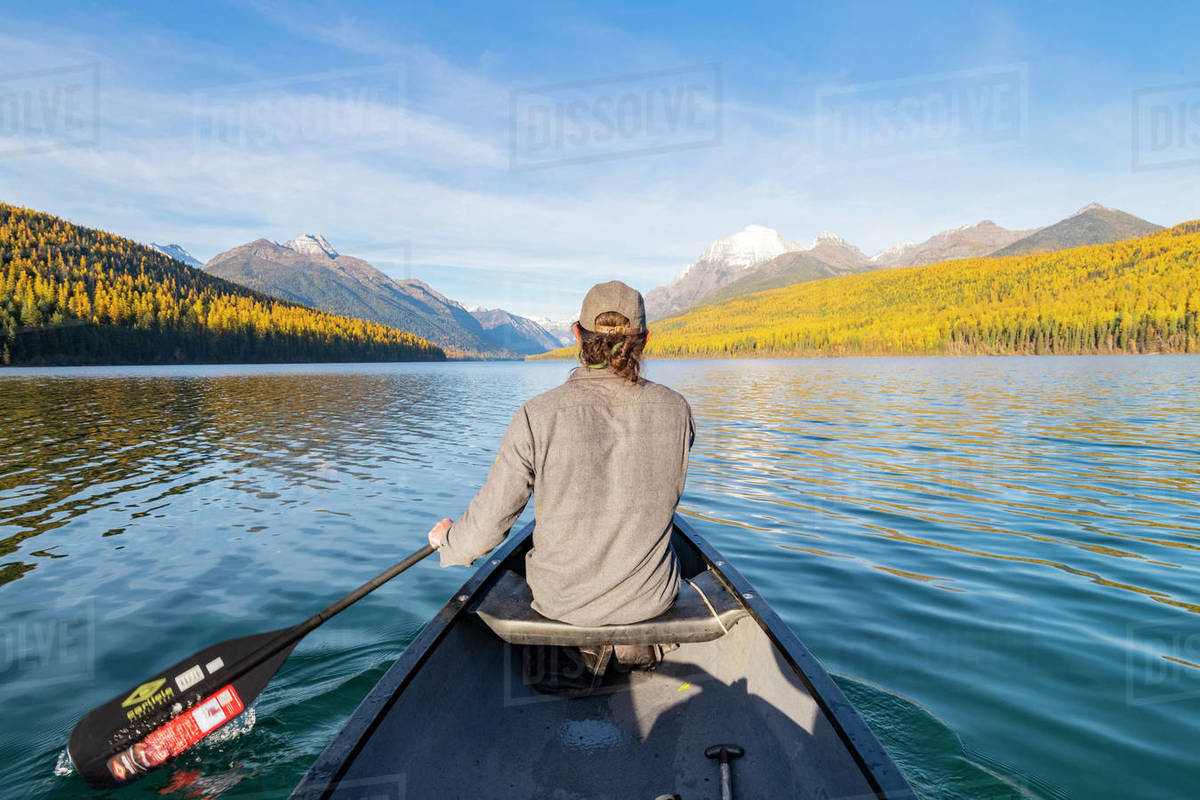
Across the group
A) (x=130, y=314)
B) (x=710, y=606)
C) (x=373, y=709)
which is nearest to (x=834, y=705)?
(x=710, y=606)

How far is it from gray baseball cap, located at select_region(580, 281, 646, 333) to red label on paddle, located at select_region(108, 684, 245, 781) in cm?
338

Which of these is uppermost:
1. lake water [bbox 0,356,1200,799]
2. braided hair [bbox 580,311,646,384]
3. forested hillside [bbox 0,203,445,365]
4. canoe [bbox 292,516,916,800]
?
forested hillside [bbox 0,203,445,365]

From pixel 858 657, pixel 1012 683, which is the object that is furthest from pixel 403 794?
pixel 1012 683

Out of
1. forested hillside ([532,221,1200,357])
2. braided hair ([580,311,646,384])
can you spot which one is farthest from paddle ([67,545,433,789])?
forested hillside ([532,221,1200,357])

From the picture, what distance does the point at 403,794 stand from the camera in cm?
284

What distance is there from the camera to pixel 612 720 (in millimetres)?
3922

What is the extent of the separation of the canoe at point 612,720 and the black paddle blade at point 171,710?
1333 mm

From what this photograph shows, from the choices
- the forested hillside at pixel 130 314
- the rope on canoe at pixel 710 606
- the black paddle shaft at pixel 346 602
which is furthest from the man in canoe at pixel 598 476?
the forested hillside at pixel 130 314

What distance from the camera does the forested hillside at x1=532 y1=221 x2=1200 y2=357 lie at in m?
99.4

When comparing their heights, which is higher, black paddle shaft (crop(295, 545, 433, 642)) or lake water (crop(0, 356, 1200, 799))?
black paddle shaft (crop(295, 545, 433, 642))

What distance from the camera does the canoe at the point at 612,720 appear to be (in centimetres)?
278

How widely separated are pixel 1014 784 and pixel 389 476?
13.5 meters

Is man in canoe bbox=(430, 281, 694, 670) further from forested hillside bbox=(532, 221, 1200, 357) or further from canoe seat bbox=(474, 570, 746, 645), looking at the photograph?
forested hillside bbox=(532, 221, 1200, 357)

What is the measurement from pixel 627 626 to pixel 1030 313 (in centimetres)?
14776
